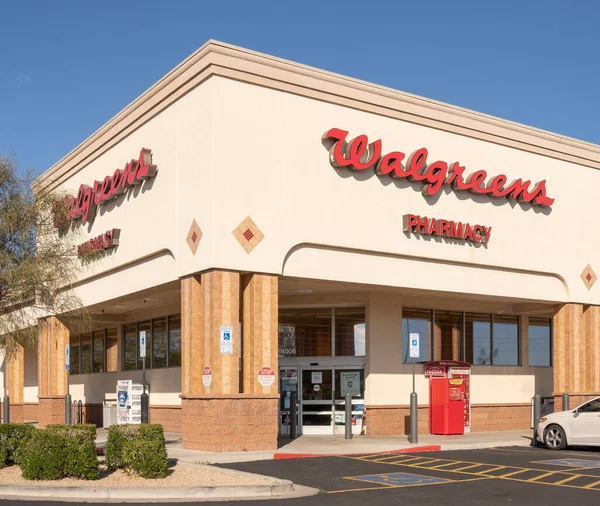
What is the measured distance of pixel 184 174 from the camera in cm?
2255

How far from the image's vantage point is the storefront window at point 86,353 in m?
36.7

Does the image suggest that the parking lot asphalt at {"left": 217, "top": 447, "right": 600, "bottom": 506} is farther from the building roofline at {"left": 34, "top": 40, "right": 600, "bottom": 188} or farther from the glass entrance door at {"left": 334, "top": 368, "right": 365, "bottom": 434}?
the building roofline at {"left": 34, "top": 40, "right": 600, "bottom": 188}

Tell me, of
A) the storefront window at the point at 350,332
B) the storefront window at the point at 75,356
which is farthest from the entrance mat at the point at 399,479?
the storefront window at the point at 75,356

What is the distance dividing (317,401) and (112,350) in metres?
11.2

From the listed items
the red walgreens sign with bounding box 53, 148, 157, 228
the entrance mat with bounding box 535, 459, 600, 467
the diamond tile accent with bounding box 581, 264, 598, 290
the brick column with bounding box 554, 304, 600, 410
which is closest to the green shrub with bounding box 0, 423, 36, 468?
the red walgreens sign with bounding box 53, 148, 157, 228

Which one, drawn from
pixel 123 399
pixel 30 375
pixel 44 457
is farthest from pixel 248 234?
pixel 30 375

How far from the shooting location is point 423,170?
2520cm

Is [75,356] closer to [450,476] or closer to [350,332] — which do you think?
[350,332]

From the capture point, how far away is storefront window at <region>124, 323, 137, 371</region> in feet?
107

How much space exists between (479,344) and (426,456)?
400 inches

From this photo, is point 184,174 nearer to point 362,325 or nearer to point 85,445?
point 362,325

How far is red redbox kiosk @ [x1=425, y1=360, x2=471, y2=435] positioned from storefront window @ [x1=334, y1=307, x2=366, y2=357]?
2268mm

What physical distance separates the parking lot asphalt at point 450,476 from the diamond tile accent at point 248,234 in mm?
5364

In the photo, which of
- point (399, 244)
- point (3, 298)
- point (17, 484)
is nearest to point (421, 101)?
point (399, 244)
